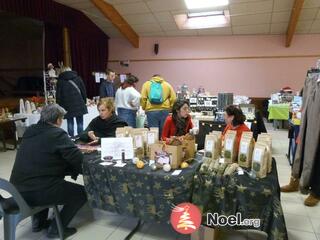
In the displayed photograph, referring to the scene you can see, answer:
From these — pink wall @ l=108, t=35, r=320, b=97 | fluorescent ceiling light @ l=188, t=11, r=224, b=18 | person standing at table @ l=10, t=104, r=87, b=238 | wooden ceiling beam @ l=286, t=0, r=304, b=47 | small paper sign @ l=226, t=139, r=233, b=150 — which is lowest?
person standing at table @ l=10, t=104, r=87, b=238

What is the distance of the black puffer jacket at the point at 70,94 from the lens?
169 inches

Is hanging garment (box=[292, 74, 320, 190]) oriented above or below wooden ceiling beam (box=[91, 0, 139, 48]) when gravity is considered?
below

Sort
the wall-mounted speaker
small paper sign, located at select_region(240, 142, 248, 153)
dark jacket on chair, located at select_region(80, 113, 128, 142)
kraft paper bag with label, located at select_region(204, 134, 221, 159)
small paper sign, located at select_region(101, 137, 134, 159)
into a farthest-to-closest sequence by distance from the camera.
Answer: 1. the wall-mounted speaker
2. dark jacket on chair, located at select_region(80, 113, 128, 142)
3. small paper sign, located at select_region(101, 137, 134, 159)
4. kraft paper bag with label, located at select_region(204, 134, 221, 159)
5. small paper sign, located at select_region(240, 142, 248, 153)

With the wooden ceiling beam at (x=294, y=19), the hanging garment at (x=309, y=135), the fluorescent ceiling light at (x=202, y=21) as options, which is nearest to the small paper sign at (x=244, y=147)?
the hanging garment at (x=309, y=135)

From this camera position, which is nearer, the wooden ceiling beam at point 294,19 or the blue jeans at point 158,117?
the blue jeans at point 158,117

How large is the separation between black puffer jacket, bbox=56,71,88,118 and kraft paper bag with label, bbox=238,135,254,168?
326 centimetres

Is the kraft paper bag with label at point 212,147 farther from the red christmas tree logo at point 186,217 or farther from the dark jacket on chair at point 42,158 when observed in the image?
the dark jacket on chair at point 42,158

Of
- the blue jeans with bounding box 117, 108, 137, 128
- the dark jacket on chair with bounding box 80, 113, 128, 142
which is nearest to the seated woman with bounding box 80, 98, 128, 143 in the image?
the dark jacket on chair with bounding box 80, 113, 128, 142

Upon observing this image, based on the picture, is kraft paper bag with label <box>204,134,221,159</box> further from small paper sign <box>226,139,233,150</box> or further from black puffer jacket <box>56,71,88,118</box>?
black puffer jacket <box>56,71,88,118</box>

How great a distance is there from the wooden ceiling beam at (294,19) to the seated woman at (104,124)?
14.4 ft

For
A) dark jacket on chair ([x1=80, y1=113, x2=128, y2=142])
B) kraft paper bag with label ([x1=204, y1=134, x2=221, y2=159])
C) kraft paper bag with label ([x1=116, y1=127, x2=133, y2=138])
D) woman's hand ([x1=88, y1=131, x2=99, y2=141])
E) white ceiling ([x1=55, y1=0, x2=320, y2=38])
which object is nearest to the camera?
kraft paper bag with label ([x1=204, y1=134, x2=221, y2=159])

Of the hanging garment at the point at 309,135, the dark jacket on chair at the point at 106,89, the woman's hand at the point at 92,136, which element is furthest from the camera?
the dark jacket on chair at the point at 106,89

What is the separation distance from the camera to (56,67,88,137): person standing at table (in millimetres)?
4297

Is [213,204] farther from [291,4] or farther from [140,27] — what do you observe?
[140,27]
